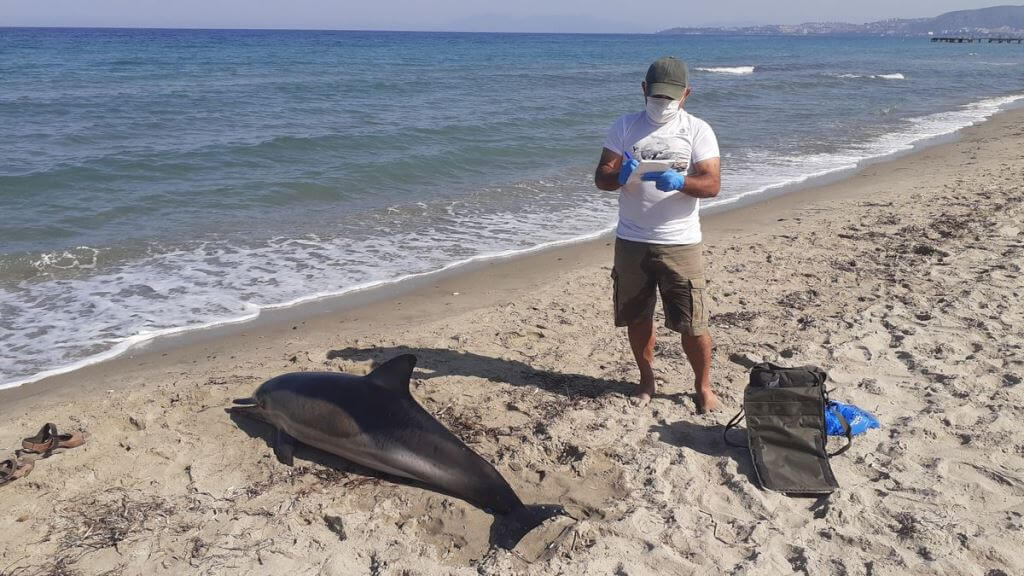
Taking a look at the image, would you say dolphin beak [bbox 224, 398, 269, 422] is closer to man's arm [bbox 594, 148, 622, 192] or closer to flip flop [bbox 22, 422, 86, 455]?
flip flop [bbox 22, 422, 86, 455]

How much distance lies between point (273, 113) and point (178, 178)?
7.89m

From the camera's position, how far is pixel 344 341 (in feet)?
19.8

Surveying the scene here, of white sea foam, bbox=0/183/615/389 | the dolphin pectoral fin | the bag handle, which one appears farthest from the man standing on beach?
white sea foam, bbox=0/183/615/389

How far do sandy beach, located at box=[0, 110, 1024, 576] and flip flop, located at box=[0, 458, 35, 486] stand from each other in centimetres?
4

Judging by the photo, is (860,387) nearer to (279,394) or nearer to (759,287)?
(759,287)

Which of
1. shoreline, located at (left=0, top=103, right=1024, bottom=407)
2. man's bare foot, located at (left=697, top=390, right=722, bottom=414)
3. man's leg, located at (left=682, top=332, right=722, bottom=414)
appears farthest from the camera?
shoreline, located at (left=0, top=103, right=1024, bottom=407)

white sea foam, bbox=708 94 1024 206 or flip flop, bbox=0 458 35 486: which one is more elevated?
white sea foam, bbox=708 94 1024 206

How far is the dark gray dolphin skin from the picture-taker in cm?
383

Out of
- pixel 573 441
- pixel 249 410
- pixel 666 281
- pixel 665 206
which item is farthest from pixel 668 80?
pixel 249 410

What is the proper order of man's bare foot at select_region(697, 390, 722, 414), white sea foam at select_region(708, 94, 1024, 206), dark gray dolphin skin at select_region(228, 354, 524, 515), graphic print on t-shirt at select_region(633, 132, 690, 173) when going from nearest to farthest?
dark gray dolphin skin at select_region(228, 354, 524, 515) → graphic print on t-shirt at select_region(633, 132, 690, 173) → man's bare foot at select_region(697, 390, 722, 414) → white sea foam at select_region(708, 94, 1024, 206)

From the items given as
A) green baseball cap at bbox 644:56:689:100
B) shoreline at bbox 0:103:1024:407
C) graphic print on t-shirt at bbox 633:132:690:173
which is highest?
green baseball cap at bbox 644:56:689:100

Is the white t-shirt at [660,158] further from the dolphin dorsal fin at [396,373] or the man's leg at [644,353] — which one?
the dolphin dorsal fin at [396,373]

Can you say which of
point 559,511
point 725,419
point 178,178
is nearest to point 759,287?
point 725,419

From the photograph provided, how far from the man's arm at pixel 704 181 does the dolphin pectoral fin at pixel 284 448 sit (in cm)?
256
